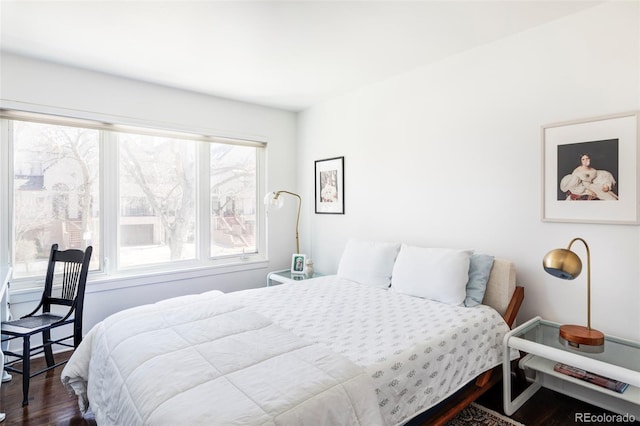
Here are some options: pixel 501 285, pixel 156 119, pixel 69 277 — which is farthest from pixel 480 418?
pixel 156 119

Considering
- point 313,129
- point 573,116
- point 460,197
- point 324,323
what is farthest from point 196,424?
point 313,129

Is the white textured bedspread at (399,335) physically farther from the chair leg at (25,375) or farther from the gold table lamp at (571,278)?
the chair leg at (25,375)

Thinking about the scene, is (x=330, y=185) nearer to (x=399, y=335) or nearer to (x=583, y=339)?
(x=399, y=335)

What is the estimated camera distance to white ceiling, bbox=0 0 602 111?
208 cm

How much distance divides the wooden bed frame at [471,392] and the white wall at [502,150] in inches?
7.9

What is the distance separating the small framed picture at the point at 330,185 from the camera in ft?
12.7

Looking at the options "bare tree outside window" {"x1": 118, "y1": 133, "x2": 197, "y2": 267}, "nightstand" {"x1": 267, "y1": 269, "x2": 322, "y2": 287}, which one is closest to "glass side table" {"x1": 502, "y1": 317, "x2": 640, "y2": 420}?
"nightstand" {"x1": 267, "y1": 269, "x2": 322, "y2": 287}

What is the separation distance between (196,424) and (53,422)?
1624 mm

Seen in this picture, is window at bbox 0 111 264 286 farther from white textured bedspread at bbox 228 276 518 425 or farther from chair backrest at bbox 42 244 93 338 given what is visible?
white textured bedspread at bbox 228 276 518 425

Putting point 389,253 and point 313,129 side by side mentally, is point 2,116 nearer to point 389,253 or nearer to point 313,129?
point 313,129

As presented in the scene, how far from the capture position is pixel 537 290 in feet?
7.85

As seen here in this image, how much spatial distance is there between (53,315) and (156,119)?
77.1 inches

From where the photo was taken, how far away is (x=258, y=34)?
2.39m

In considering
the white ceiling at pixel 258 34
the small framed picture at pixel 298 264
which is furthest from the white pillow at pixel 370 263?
the white ceiling at pixel 258 34
